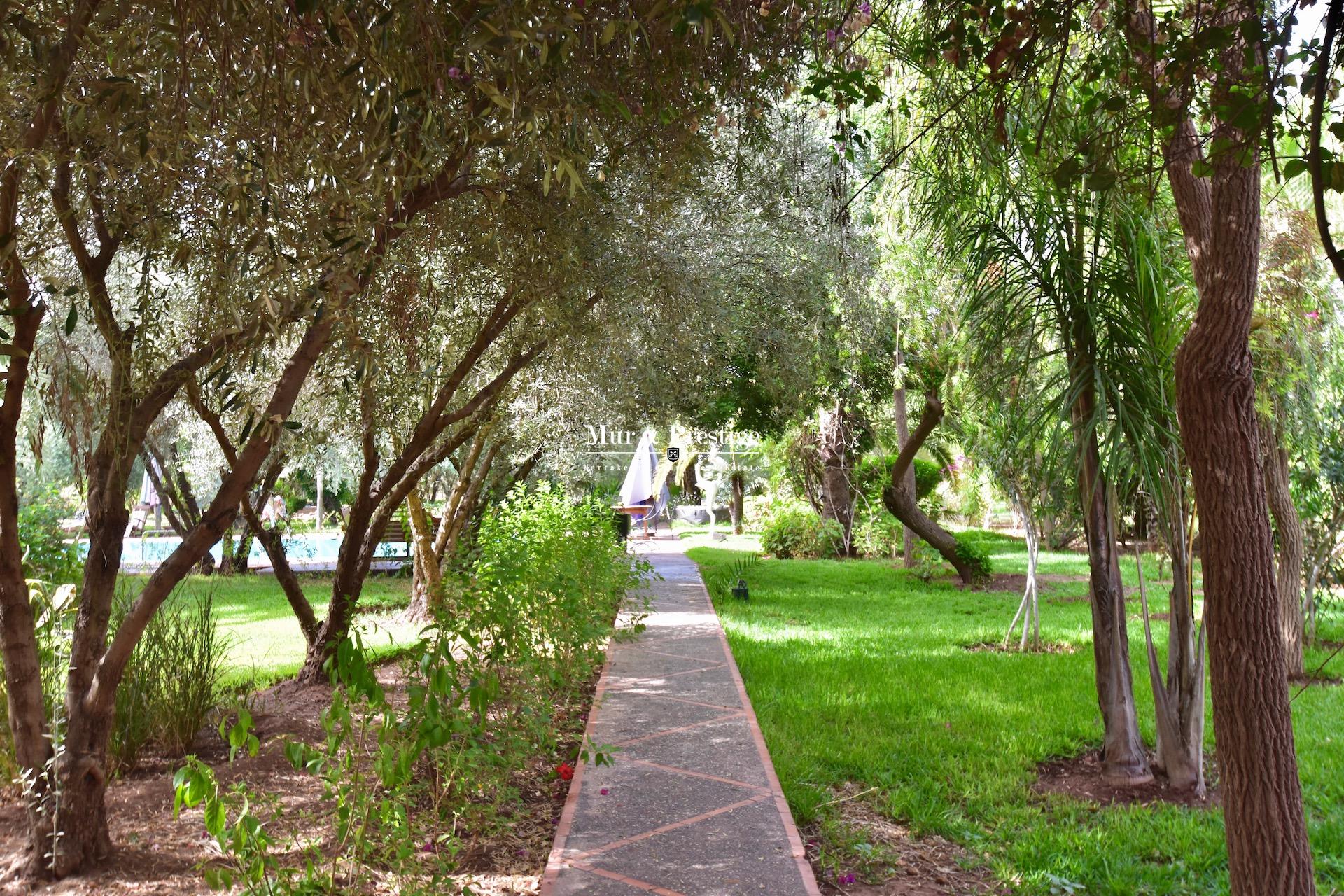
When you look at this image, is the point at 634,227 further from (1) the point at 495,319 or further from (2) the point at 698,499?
(2) the point at 698,499

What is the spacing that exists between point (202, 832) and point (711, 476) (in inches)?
A: 1265

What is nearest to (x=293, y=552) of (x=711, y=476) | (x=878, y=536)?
(x=878, y=536)

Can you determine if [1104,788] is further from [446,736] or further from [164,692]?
[164,692]

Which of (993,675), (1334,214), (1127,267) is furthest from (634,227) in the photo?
(1334,214)

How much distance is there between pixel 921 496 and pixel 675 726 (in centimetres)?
1959

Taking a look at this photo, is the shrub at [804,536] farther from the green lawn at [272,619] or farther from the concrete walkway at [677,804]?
the concrete walkway at [677,804]

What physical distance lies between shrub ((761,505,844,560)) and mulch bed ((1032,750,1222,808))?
15.0 meters

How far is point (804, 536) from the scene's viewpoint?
68.9 feet

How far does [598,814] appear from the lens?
171 inches

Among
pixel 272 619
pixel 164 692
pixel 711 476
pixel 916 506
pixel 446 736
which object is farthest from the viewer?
pixel 711 476

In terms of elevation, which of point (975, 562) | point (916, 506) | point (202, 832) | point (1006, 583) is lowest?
point (202, 832)

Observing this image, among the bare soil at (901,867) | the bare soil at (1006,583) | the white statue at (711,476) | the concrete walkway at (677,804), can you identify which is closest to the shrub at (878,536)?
the bare soil at (1006,583)

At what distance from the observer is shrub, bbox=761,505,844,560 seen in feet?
68.5

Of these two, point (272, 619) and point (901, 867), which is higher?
point (272, 619)
